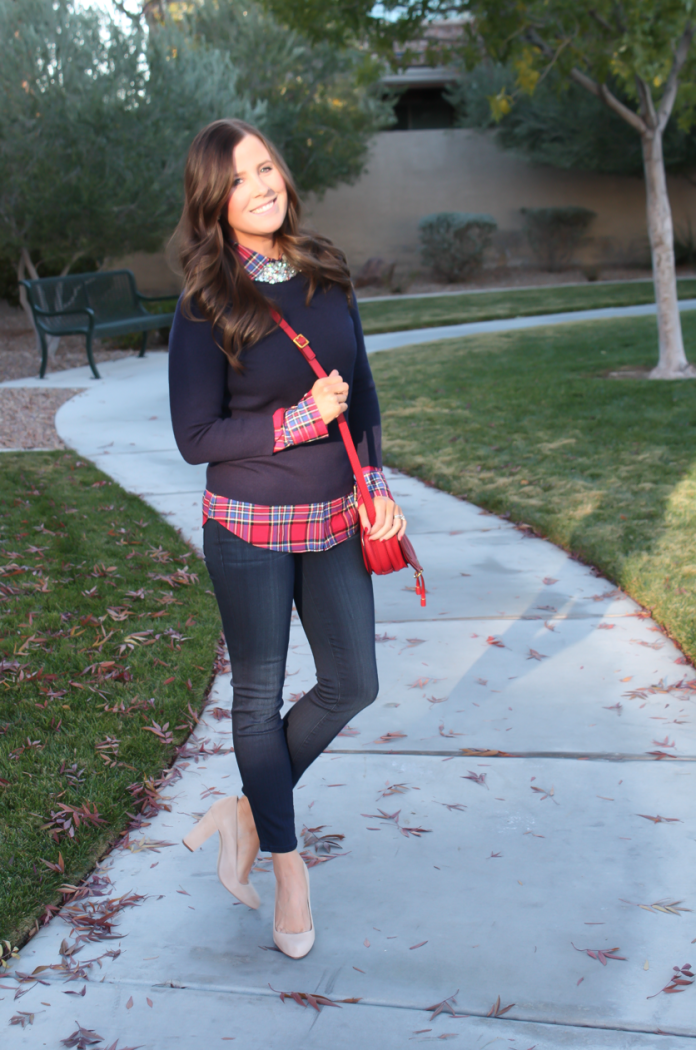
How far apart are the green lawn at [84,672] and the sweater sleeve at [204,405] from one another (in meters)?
1.27

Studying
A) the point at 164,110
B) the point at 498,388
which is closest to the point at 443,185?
the point at 164,110

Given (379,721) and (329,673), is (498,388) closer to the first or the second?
(379,721)

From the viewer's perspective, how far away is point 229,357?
2.06m

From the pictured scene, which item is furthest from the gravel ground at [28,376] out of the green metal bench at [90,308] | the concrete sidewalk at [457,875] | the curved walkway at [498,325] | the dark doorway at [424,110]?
the dark doorway at [424,110]

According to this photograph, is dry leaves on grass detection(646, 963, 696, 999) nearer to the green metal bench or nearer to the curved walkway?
the green metal bench

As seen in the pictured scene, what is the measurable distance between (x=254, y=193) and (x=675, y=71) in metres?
7.84

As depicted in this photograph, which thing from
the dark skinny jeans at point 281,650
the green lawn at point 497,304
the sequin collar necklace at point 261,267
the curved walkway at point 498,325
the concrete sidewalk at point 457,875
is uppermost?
the sequin collar necklace at point 261,267

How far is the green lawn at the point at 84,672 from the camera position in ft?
8.82

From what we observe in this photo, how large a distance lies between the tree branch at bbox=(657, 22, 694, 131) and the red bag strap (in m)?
7.59

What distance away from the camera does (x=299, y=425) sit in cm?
209

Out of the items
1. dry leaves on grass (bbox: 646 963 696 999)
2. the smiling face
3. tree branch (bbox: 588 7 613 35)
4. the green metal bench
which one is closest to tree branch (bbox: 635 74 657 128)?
tree branch (bbox: 588 7 613 35)

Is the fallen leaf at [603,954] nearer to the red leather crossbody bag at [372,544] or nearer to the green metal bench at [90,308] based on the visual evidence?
the red leather crossbody bag at [372,544]

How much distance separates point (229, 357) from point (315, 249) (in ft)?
1.36

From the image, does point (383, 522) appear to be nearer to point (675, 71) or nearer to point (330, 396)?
point (330, 396)
